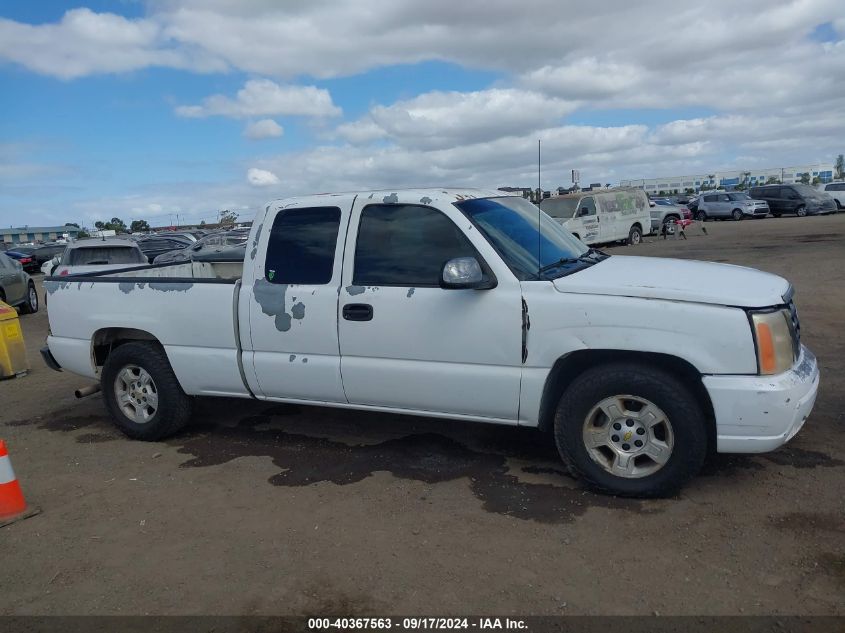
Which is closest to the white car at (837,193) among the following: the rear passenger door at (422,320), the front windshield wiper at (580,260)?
the front windshield wiper at (580,260)

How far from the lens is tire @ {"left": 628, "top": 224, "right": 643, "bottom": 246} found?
25578 mm

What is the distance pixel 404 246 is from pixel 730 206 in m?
37.7

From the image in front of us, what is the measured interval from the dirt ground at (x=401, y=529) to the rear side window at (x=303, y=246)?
1.36 metres

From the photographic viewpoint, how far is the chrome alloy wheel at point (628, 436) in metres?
3.89

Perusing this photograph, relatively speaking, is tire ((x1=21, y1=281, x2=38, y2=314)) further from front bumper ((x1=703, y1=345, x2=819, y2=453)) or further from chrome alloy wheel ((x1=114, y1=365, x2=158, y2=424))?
front bumper ((x1=703, y1=345, x2=819, y2=453))

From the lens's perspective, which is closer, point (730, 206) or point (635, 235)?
point (635, 235)

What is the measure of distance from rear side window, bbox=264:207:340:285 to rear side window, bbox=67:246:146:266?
9.05 meters

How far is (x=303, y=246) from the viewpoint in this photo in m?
4.80

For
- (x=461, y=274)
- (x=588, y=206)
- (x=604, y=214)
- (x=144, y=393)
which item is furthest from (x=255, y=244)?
(x=604, y=214)

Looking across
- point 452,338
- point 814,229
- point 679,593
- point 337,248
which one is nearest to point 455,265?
point 452,338

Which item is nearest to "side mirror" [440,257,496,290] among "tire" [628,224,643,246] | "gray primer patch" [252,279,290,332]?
"gray primer patch" [252,279,290,332]

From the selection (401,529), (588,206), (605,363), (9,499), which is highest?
(588,206)

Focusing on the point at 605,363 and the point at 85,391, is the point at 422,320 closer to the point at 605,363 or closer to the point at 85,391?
the point at 605,363

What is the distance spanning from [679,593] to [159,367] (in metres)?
4.09
